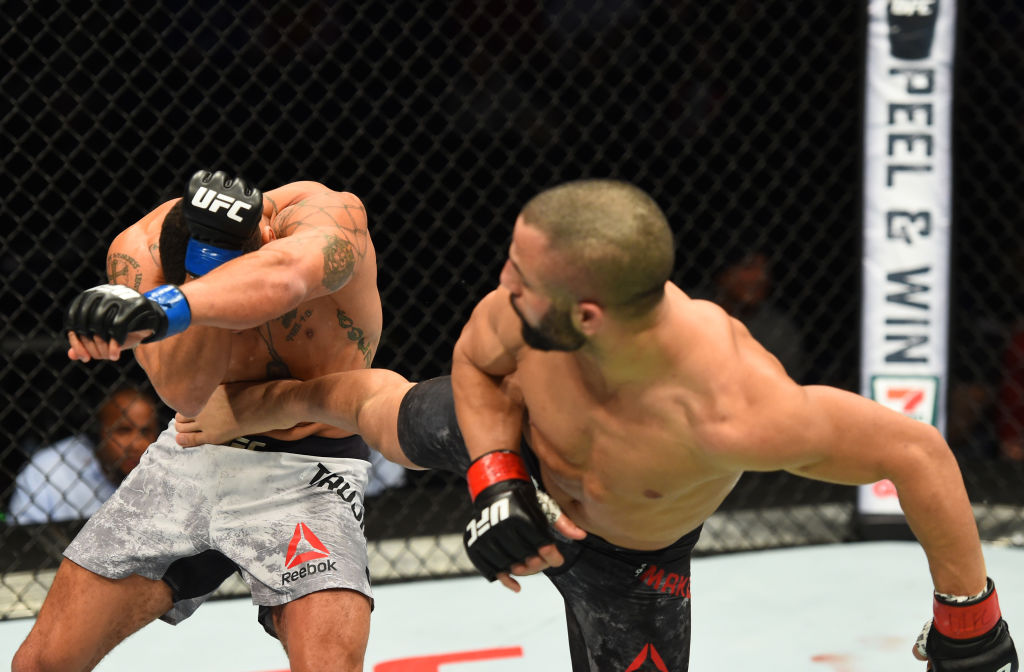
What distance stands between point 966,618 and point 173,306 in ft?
3.52

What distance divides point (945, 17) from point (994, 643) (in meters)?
2.19

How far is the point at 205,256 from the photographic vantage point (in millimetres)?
1553

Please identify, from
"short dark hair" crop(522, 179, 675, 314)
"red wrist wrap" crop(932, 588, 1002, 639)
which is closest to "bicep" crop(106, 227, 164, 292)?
"short dark hair" crop(522, 179, 675, 314)

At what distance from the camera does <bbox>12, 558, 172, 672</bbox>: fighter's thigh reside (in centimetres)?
175

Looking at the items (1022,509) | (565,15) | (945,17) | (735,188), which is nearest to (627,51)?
(565,15)

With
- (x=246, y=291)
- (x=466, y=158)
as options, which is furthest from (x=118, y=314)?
(x=466, y=158)

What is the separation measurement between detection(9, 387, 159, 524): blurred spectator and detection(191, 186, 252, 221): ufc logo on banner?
1.79 m

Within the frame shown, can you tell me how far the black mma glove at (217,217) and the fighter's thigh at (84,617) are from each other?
0.58m

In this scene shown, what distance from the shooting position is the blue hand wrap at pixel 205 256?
155cm

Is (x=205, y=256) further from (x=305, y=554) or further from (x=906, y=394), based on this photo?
(x=906, y=394)

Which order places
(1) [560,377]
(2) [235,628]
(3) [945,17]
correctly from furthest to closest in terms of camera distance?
(3) [945,17] < (2) [235,628] < (1) [560,377]

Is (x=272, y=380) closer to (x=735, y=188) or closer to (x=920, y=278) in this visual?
(x=920, y=278)

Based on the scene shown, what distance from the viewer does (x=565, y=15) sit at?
3.74 meters

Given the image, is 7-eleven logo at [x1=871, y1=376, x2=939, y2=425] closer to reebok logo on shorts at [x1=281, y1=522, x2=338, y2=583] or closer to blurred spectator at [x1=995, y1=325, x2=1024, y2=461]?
blurred spectator at [x1=995, y1=325, x2=1024, y2=461]
